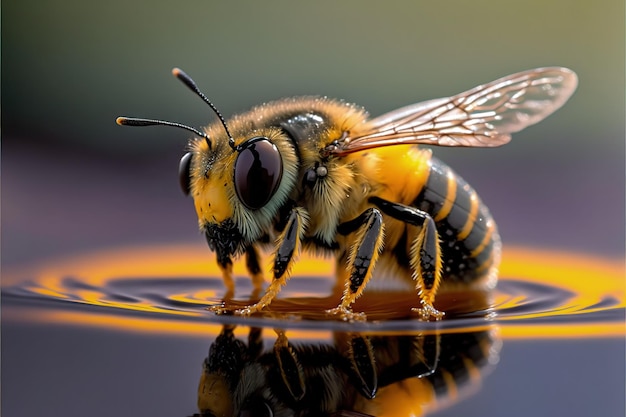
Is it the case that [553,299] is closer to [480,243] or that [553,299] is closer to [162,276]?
[480,243]

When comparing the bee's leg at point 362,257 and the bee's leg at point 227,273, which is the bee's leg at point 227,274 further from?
the bee's leg at point 362,257

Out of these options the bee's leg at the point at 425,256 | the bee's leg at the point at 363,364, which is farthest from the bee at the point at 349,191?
the bee's leg at the point at 363,364

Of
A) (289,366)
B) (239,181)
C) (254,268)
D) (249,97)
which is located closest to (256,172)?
(239,181)

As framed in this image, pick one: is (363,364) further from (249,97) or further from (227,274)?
(249,97)

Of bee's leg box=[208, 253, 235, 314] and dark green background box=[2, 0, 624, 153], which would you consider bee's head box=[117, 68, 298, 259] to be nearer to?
bee's leg box=[208, 253, 235, 314]

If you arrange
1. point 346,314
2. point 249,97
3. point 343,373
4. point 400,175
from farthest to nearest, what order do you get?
point 249,97 → point 400,175 → point 346,314 → point 343,373
